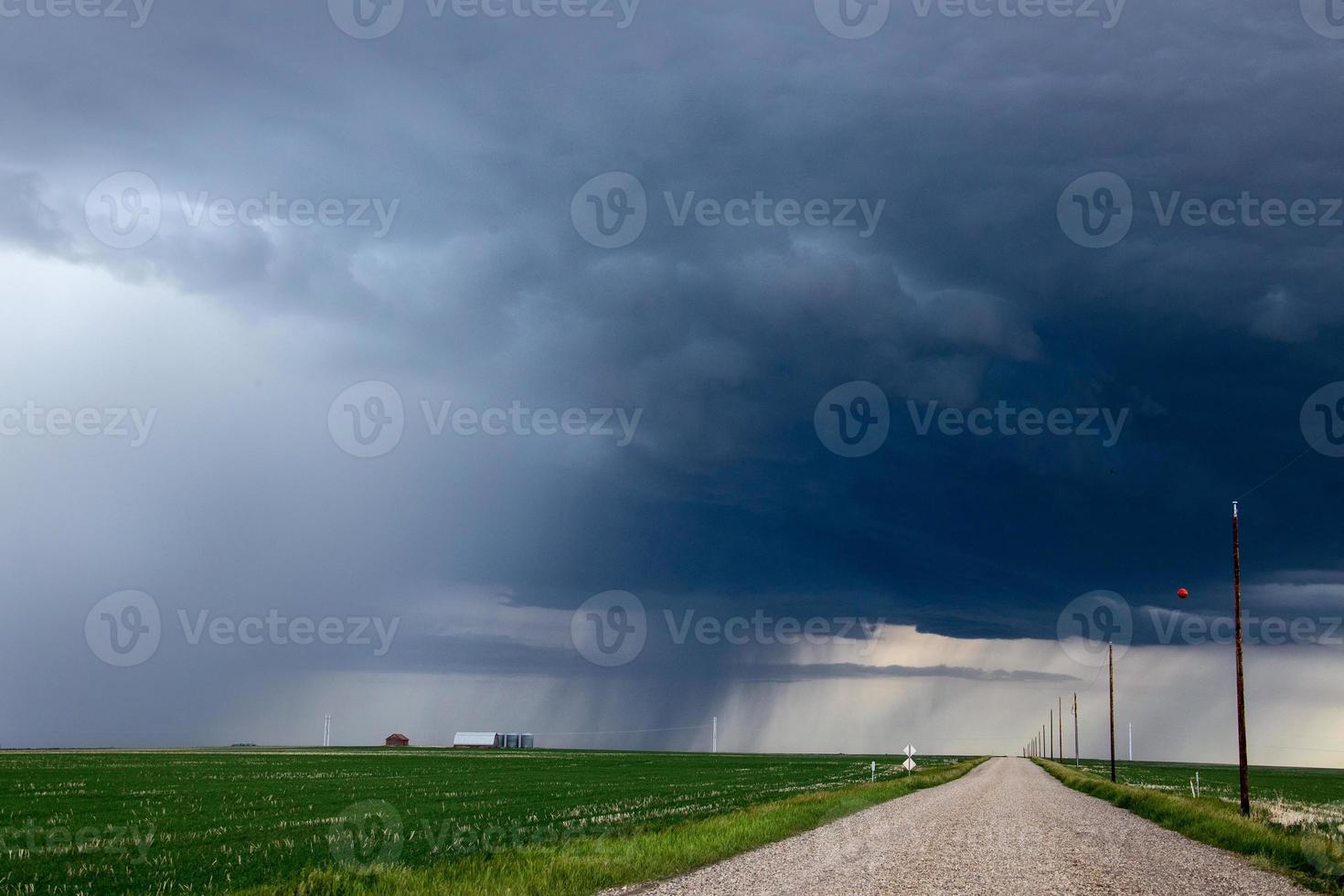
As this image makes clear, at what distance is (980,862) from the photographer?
74.3 ft

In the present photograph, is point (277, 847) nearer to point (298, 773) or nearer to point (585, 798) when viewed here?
point (585, 798)

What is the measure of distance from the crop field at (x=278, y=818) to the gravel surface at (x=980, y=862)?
5.84 meters

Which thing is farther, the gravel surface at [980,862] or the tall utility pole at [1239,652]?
the tall utility pole at [1239,652]

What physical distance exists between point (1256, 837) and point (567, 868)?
18688mm

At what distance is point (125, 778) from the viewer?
62.3 m

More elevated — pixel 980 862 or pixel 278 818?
pixel 980 862

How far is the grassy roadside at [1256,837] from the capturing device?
2130 cm

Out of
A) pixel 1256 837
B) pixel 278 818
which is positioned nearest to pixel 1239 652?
pixel 1256 837

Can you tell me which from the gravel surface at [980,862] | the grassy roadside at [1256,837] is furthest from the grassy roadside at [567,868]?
the grassy roadside at [1256,837]

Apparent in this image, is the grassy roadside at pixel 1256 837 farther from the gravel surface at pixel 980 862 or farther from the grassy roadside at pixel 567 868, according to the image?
the grassy roadside at pixel 567 868

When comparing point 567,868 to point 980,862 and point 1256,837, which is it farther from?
point 1256,837

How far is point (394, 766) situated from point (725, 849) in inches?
2971

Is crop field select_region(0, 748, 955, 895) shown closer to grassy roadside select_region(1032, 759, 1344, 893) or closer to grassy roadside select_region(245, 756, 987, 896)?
grassy roadside select_region(245, 756, 987, 896)

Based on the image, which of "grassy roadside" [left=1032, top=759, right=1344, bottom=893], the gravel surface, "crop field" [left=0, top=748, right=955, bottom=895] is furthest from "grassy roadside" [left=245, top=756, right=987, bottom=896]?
"grassy roadside" [left=1032, top=759, right=1344, bottom=893]
